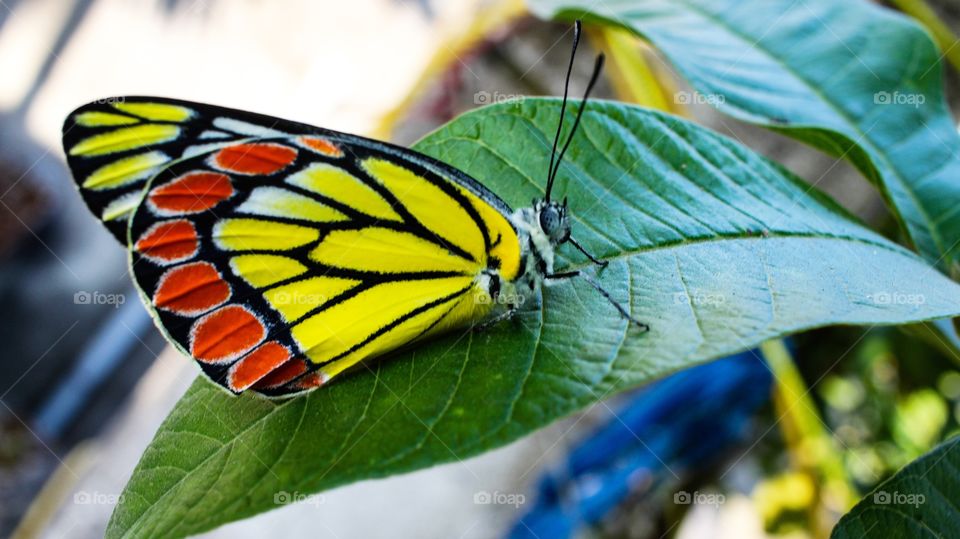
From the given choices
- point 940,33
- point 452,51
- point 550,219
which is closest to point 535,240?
point 550,219

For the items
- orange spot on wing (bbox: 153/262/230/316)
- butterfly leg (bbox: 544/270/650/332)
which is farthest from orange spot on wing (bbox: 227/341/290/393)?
butterfly leg (bbox: 544/270/650/332)

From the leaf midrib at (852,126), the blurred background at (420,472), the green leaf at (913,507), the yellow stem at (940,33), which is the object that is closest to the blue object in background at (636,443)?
the blurred background at (420,472)

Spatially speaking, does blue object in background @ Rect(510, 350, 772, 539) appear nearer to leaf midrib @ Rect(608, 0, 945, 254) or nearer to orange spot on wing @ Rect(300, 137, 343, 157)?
leaf midrib @ Rect(608, 0, 945, 254)

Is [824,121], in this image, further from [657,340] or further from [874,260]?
[657,340]

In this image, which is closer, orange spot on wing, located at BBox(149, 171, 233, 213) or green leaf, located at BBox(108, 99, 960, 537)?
green leaf, located at BBox(108, 99, 960, 537)

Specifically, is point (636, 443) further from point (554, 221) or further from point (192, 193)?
point (192, 193)

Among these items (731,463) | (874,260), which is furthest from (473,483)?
(874,260)

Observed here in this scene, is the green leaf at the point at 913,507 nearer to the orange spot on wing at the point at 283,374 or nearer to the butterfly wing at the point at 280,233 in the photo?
the butterfly wing at the point at 280,233
